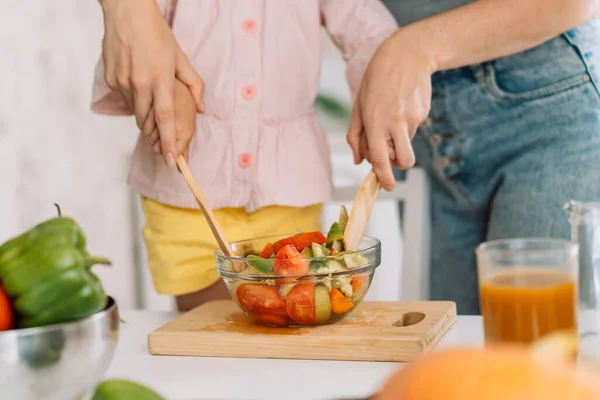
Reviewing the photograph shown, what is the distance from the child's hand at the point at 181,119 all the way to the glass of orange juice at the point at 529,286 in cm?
53

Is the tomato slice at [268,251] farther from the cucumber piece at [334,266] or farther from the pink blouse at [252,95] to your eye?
the pink blouse at [252,95]

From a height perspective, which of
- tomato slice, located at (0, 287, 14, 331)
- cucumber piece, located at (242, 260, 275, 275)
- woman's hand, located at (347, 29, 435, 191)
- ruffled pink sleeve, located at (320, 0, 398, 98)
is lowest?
cucumber piece, located at (242, 260, 275, 275)

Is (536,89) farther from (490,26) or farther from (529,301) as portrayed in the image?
(529,301)

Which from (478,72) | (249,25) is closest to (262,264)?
(249,25)

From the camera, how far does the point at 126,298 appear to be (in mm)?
2412

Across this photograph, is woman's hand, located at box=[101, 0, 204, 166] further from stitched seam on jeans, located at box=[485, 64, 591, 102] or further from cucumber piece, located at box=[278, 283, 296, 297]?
stitched seam on jeans, located at box=[485, 64, 591, 102]

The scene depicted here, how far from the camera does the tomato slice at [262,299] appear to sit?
0.95m

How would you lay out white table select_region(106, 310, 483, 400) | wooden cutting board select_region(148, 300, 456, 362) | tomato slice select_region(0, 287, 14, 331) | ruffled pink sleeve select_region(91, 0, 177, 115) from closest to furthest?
tomato slice select_region(0, 287, 14, 331) < white table select_region(106, 310, 483, 400) < wooden cutting board select_region(148, 300, 456, 362) < ruffled pink sleeve select_region(91, 0, 177, 115)

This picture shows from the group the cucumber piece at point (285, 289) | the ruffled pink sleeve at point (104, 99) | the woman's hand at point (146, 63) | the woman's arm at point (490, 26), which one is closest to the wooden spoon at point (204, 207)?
the woman's hand at point (146, 63)

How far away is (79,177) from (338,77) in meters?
1.31

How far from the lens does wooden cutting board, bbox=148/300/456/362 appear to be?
886 mm

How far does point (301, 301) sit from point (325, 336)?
60mm

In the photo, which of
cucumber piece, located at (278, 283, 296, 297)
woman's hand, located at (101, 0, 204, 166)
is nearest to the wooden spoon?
woman's hand, located at (101, 0, 204, 166)

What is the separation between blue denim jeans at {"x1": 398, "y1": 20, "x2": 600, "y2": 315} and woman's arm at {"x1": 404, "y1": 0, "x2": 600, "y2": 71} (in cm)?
12
